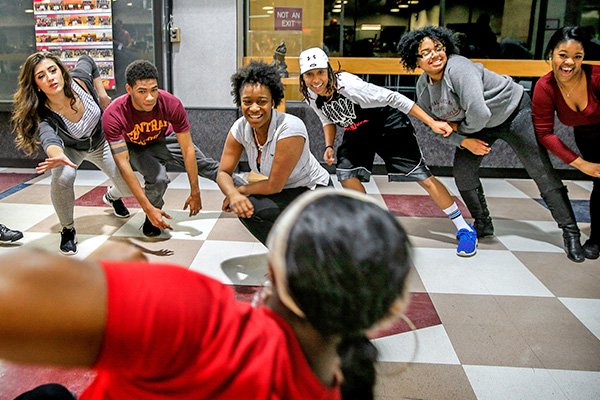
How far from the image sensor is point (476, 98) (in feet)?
8.95

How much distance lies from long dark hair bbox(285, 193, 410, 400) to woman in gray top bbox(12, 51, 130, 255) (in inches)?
89.4

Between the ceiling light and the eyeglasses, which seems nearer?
the eyeglasses

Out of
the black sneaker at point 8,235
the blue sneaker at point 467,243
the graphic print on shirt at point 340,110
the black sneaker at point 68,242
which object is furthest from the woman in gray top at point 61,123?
the blue sneaker at point 467,243

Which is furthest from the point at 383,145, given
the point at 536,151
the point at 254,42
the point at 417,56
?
the point at 254,42

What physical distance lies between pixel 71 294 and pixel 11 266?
0.07 m

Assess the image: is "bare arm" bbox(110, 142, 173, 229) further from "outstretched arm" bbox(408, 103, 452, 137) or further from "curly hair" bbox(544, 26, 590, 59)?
"curly hair" bbox(544, 26, 590, 59)

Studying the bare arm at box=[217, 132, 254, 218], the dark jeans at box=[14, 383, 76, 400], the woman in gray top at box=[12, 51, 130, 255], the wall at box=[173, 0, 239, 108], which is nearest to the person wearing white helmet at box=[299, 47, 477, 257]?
the bare arm at box=[217, 132, 254, 218]

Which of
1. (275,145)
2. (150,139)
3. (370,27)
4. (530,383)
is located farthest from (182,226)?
(370,27)

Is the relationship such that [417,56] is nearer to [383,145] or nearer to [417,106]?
[417,106]

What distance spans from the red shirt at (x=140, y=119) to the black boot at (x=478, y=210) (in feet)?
5.48

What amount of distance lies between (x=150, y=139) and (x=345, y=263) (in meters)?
2.66

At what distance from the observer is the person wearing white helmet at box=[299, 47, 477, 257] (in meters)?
2.84

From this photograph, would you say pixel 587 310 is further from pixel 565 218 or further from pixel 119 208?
pixel 119 208

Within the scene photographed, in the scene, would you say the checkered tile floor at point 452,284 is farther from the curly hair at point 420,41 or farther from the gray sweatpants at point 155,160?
the curly hair at point 420,41
